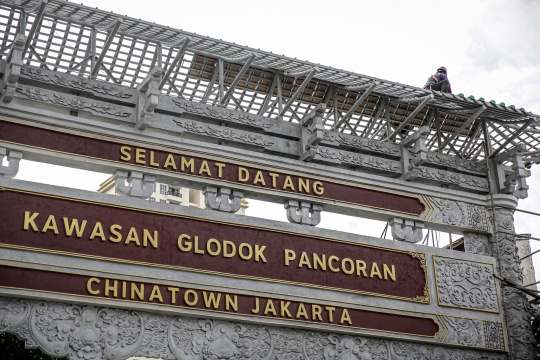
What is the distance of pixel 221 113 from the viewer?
42.9 feet

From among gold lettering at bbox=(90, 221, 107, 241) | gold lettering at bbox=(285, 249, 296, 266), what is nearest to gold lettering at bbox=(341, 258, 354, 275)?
gold lettering at bbox=(285, 249, 296, 266)

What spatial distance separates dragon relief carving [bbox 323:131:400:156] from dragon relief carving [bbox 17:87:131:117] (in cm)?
369

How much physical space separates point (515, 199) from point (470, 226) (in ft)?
4.01

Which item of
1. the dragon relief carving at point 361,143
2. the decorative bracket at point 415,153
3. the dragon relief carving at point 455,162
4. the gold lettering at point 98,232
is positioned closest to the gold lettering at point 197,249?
the gold lettering at point 98,232

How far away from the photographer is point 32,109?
37.8ft

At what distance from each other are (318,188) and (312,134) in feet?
3.07

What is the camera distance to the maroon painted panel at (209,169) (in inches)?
451

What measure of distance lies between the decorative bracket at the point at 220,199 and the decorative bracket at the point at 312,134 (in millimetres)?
1504

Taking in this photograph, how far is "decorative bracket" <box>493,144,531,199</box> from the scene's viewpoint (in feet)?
48.8

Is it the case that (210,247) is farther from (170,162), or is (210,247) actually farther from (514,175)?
(514,175)

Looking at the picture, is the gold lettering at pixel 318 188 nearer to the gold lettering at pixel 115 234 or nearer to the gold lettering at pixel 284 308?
the gold lettering at pixel 284 308

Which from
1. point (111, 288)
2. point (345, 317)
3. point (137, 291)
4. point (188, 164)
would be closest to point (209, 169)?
point (188, 164)

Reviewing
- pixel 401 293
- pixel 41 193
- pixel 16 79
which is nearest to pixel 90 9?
pixel 16 79

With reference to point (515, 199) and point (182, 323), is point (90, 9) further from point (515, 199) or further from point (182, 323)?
point (515, 199)
